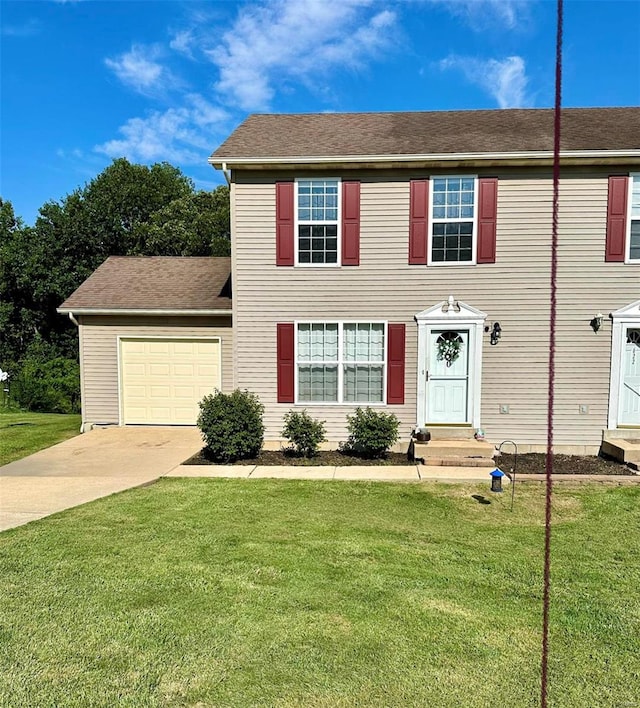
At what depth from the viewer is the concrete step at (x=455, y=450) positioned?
766 centimetres

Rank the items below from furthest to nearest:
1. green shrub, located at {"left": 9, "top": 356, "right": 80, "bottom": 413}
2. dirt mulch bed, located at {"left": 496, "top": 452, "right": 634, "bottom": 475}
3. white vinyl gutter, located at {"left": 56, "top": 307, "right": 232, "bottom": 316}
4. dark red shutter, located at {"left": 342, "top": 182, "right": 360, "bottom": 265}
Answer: green shrub, located at {"left": 9, "top": 356, "right": 80, "bottom": 413}
white vinyl gutter, located at {"left": 56, "top": 307, "right": 232, "bottom": 316}
dark red shutter, located at {"left": 342, "top": 182, "right": 360, "bottom": 265}
dirt mulch bed, located at {"left": 496, "top": 452, "right": 634, "bottom": 475}

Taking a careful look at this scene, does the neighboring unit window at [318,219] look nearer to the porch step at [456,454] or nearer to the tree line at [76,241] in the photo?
the porch step at [456,454]

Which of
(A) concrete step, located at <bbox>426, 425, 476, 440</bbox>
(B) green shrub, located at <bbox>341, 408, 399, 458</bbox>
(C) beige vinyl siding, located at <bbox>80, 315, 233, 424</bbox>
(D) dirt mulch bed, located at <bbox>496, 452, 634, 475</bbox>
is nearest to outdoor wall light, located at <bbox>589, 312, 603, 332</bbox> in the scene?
(D) dirt mulch bed, located at <bbox>496, 452, 634, 475</bbox>

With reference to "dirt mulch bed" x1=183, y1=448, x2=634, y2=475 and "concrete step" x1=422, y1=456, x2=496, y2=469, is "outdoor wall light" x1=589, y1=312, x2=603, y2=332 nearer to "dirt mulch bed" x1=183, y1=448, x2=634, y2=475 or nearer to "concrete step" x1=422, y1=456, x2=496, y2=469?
"dirt mulch bed" x1=183, y1=448, x2=634, y2=475

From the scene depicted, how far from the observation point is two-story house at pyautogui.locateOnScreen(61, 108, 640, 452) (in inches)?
325

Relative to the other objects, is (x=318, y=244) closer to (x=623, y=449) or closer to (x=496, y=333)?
(x=496, y=333)

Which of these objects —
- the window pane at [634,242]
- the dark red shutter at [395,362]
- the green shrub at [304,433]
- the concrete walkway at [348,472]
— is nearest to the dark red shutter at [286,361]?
the green shrub at [304,433]

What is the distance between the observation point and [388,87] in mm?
12266

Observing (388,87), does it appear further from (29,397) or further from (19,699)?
(29,397)

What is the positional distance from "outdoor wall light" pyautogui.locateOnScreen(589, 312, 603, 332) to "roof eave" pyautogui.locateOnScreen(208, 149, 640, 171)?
2.64 meters

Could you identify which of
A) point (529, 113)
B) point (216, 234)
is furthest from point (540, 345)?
point (216, 234)

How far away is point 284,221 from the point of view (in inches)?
336

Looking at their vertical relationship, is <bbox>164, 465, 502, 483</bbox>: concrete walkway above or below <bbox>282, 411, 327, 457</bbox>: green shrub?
below

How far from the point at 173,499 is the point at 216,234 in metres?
22.1
